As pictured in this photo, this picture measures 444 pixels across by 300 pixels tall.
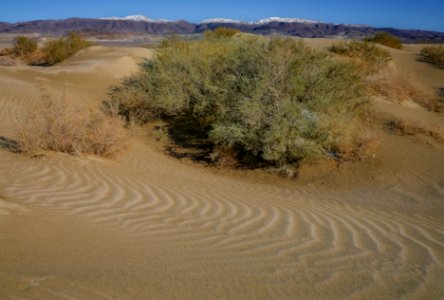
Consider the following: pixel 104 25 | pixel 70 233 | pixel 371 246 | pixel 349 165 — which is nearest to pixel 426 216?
pixel 371 246

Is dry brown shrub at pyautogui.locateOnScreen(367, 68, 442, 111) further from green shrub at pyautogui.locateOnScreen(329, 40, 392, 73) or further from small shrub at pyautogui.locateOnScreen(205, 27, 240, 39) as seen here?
small shrub at pyautogui.locateOnScreen(205, 27, 240, 39)

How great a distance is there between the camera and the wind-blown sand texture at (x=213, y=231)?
3191mm

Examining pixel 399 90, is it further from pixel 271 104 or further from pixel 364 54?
pixel 271 104

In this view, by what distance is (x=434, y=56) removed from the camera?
24.3 meters

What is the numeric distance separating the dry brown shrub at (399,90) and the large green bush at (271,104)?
5355 millimetres

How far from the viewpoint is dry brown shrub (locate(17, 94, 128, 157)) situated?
25.1 feet

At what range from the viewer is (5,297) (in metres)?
2.74

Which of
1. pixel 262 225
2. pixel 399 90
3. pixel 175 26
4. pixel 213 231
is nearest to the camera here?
pixel 213 231

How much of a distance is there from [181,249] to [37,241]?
4.29 ft

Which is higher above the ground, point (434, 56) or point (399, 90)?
point (434, 56)

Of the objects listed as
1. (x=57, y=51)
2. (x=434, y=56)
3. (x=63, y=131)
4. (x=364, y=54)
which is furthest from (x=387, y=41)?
(x=63, y=131)

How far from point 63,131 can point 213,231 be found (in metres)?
4.40

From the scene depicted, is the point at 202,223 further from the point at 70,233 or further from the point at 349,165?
the point at 349,165

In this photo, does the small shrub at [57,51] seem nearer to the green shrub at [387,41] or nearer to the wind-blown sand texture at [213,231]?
the wind-blown sand texture at [213,231]
